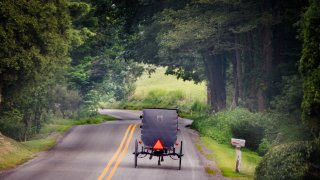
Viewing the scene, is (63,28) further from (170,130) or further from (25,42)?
(170,130)

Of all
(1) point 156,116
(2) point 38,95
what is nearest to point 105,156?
(1) point 156,116

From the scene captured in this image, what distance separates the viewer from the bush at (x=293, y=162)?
16.5m

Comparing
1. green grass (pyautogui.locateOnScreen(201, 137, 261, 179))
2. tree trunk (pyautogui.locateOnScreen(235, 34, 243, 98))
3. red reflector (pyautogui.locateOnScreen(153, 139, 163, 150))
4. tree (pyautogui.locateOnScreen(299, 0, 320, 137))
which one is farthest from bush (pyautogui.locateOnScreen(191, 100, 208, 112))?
tree (pyautogui.locateOnScreen(299, 0, 320, 137))

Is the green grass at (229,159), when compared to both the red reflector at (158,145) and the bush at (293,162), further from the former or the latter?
the bush at (293,162)

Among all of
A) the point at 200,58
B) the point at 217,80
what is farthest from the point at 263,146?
the point at 200,58

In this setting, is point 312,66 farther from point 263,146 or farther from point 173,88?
point 173,88

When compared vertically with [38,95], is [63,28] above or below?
above

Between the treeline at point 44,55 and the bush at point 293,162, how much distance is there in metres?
12.6

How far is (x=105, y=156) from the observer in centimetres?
2405

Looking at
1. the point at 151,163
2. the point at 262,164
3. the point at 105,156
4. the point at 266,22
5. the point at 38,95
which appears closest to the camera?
the point at 262,164

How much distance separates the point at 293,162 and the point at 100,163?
27.1ft

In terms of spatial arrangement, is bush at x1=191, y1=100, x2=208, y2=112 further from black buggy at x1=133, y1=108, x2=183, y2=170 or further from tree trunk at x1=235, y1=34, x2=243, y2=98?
black buggy at x1=133, y1=108, x2=183, y2=170

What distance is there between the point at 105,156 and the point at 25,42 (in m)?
6.51

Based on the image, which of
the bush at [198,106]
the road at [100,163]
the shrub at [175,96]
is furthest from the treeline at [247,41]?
the shrub at [175,96]
